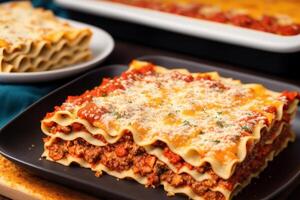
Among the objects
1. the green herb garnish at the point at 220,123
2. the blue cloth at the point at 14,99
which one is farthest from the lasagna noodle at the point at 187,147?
the blue cloth at the point at 14,99

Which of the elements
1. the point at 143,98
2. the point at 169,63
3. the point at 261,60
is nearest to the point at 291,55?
the point at 261,60

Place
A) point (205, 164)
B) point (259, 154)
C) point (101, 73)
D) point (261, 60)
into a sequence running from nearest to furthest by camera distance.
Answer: point (205, 164) → point (259, 154) → point (101, 73) → point (261, 60)

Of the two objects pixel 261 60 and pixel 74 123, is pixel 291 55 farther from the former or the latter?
pixel 74 123

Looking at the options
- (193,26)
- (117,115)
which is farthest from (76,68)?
(117,115)

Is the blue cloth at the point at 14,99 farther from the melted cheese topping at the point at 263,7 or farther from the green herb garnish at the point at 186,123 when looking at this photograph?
the melted cheese topping at the point at 263,7

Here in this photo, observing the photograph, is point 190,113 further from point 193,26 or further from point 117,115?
point 193,26

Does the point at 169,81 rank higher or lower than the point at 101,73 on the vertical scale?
higher
